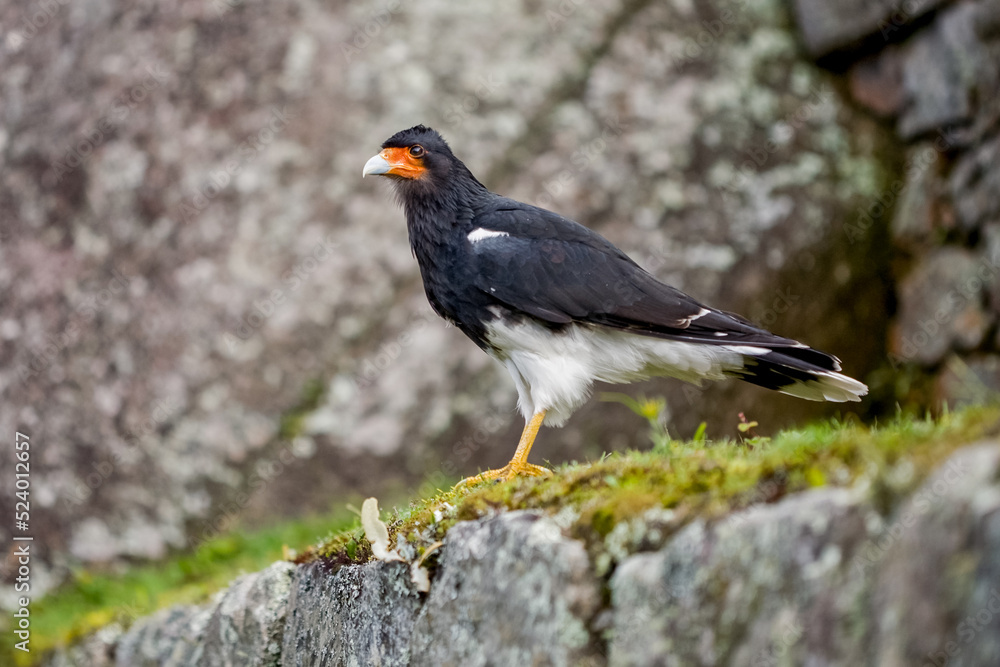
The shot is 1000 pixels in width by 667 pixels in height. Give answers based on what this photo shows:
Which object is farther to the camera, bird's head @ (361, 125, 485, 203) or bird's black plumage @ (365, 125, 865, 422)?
bird's head @ (361, 125, 485, 203)

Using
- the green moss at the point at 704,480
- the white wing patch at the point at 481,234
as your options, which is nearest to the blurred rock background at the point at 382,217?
the white wing patch at the point at 481,234

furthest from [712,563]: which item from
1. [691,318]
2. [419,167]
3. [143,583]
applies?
[143,583]

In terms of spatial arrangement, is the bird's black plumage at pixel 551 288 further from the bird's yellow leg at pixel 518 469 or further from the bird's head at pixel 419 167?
the bird's yellow leg at pixel 518 469

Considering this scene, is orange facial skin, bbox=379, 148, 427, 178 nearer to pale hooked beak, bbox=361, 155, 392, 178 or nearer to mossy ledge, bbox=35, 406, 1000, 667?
pale hooked beak, bbox=361, 155, 392, 178

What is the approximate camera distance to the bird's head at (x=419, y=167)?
494cm

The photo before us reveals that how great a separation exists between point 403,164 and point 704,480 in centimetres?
312

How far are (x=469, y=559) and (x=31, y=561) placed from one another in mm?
6422

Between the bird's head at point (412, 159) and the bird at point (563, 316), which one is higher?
the bird's head at point (412, 159)

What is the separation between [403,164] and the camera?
16.4 ft

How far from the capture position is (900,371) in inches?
285

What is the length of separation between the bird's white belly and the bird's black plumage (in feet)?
0.15

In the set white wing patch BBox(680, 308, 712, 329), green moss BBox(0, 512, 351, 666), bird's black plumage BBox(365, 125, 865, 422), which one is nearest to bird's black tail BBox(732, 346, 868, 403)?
bird's black plumage BBox(365, 125, 865, 422)

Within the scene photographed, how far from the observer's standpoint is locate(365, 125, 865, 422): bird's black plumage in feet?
13.6

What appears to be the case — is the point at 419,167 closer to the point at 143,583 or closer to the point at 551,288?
the point at 551,288
